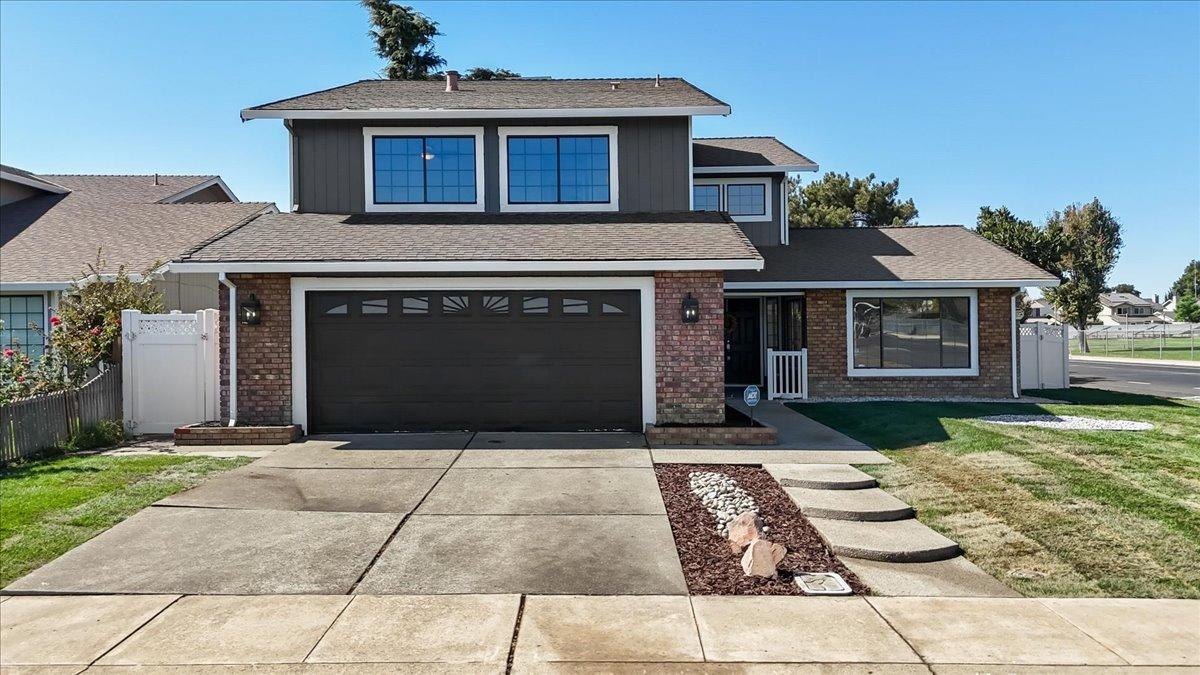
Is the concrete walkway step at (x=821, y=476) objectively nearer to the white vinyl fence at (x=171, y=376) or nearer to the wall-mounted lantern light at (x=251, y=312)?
the wall-mounted lantern light at (x=251, y=312)

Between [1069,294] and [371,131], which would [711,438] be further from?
[1069,294]

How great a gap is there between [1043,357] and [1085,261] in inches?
859

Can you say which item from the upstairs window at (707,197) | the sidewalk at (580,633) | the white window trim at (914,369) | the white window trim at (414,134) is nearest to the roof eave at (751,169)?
the upstairs window at (707,197)

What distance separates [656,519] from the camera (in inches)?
258

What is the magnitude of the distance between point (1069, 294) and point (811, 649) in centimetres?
3647

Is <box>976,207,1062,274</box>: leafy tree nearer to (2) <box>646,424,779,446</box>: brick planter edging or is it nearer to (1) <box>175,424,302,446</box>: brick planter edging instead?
(2) <box>646,424,779,446</box>: brick planter edging

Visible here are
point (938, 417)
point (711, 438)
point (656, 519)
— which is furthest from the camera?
point (938, 417)

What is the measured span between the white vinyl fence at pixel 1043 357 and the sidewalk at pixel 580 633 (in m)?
14.1

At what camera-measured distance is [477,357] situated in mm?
10969

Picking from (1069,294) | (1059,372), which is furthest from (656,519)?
(1069,294)

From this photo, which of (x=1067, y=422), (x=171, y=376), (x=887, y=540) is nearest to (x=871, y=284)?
(x=1067, y=422)

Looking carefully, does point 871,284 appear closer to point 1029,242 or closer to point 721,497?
point 721,497

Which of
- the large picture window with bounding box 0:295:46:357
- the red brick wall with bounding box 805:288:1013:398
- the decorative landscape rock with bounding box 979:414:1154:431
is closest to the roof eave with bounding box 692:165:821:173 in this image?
the red brick wall with bounding box 805:288:1013:398

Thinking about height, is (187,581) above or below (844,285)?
below
